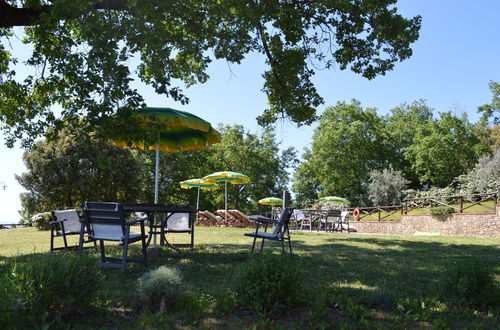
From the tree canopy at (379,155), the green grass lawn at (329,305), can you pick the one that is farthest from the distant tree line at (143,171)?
the green grass lawn at (329,305)

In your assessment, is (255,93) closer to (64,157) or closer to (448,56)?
(64,157)

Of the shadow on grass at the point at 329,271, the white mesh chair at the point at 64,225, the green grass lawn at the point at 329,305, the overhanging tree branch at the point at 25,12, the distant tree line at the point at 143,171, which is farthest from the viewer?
the distant tree line at the point at 143,171

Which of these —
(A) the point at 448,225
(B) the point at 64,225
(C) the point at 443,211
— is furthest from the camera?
(C) the point at 443,211

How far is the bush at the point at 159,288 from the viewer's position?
3.10 m

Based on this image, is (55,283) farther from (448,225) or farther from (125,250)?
(448,225)

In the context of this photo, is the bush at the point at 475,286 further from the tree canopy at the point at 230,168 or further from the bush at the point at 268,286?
the tree canopy at the point at 230,168

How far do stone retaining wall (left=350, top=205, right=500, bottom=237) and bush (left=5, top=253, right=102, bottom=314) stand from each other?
15106 millimetres

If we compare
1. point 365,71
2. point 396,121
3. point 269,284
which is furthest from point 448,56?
point 269,284

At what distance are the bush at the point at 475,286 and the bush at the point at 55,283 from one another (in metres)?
3.11

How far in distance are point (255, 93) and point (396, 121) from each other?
35.2 meters

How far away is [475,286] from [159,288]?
2.74 metres

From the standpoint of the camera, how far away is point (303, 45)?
1000 cm

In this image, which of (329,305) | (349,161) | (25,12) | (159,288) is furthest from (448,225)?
(349,161)

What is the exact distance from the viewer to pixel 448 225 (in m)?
15.5
